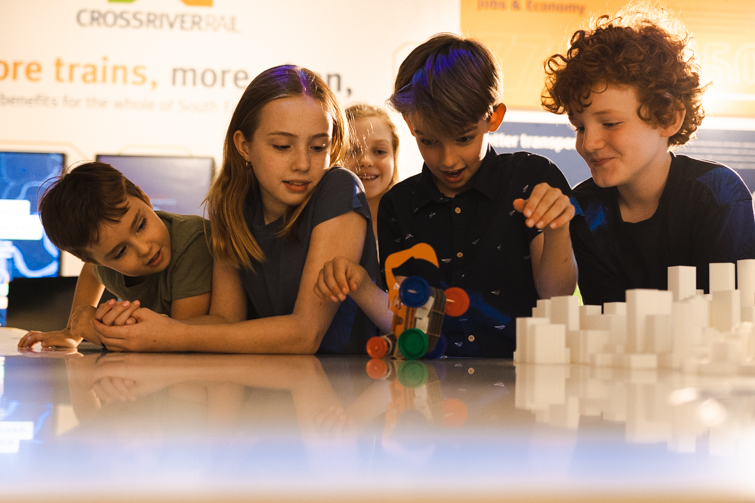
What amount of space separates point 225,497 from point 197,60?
10.9 feet

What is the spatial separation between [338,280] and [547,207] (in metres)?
0.36

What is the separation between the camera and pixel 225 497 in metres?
0.15

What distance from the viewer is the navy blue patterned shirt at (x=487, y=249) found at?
4.54 feet

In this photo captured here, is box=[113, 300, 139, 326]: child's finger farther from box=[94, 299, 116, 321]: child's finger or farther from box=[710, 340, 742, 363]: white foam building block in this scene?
box=[710, 340, 742, 363]: white foam building block

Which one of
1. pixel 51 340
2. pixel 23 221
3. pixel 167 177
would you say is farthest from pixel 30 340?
pixel 23 221

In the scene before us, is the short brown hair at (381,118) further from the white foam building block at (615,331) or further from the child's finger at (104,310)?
the white foam building block at (615,331)

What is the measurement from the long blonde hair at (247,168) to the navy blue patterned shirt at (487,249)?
1.02 feet

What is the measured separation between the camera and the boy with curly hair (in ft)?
4.15

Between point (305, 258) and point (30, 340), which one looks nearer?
point (305, 258)

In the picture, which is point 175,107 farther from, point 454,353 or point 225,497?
point 225,497

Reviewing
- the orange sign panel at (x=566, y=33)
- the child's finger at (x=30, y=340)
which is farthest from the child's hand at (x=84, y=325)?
the orange sign panel at (x=566, y=33)

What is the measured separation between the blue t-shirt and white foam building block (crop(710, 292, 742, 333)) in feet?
2.04

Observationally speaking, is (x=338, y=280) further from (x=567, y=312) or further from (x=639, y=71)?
(x=639, y=71)

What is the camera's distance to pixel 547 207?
1.01m
